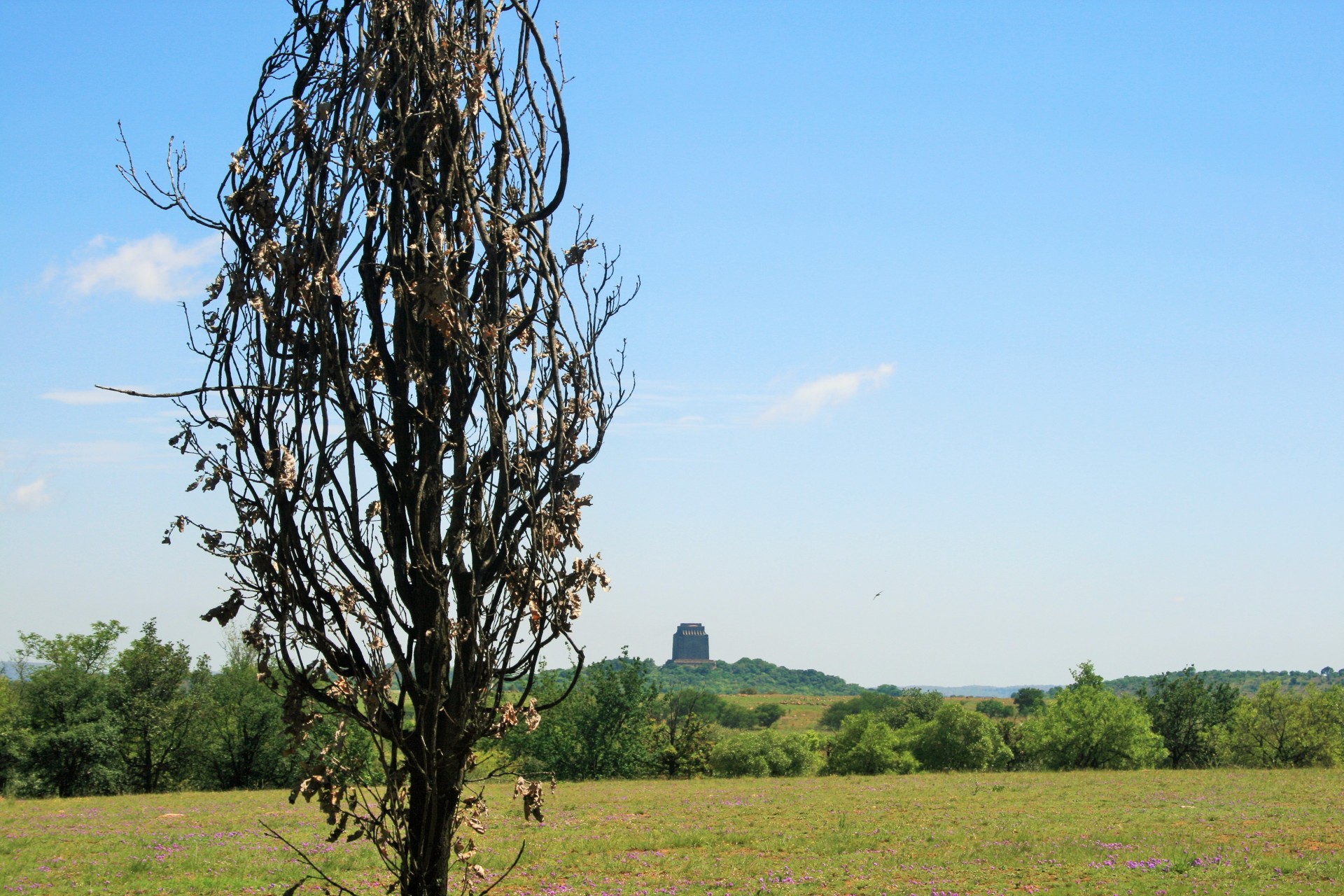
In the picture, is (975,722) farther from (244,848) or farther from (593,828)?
(244,848)

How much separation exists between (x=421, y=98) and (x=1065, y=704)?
142 ft

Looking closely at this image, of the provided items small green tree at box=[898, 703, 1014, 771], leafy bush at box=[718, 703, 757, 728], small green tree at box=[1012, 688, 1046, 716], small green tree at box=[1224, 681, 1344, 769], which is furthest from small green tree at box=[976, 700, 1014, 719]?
small green tree at box=[898, 703, 1014, 771]

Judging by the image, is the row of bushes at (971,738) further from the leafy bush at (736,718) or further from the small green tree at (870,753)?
the leafy bush at (736,718)

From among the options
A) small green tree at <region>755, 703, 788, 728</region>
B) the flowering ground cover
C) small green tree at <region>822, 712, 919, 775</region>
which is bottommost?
small green tree at <region>755, 703, 788, 728</region>

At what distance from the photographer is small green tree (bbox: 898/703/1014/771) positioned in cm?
4628

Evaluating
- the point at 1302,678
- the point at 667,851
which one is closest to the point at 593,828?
the point at 667,851

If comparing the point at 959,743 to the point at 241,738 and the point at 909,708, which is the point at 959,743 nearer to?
the point at 909,708

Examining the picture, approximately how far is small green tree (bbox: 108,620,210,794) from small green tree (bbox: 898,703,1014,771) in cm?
3292

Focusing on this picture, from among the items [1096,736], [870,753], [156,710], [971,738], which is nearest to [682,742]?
[870,753]

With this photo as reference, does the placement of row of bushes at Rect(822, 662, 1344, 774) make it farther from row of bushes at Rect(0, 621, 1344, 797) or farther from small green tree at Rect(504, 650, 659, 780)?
small green tree at Rect(504, 650, 659, 780)

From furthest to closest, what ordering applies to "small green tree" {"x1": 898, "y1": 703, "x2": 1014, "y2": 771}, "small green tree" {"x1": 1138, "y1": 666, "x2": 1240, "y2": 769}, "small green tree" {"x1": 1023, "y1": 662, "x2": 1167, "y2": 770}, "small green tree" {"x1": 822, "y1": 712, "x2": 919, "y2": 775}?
"small green tree" {"x1": 1138, "y1": 666, "x2": 1240, "y2": 769}
"small green tree" {"x1": 898, "y1": 703, "x2": 1014, "y2": 771}
"small green tree" {"x1": 822, "y1": 712, "x2": 919, "y2": 775}
"small green tree" {"x1": 1023, "y1": 662, "x2": 1167, "y2": 770}

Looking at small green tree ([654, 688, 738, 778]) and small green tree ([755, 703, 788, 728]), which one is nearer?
small green tree ([654, 688, 738, 778])

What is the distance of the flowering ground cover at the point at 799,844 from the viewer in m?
13.5

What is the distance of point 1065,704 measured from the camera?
41.9 meters
